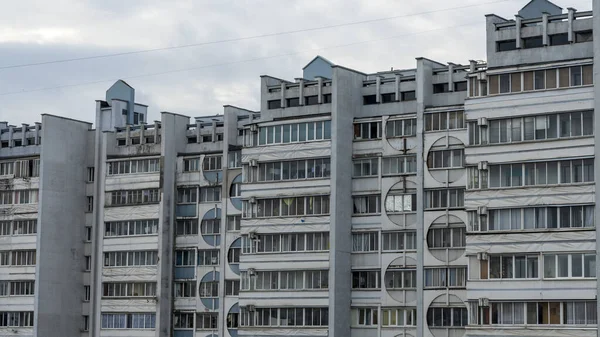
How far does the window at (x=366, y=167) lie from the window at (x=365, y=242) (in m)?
4.09

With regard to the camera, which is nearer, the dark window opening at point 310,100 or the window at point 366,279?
the window at point 366,279

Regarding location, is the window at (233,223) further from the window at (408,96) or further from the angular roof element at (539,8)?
the angular roof element at (539,8)

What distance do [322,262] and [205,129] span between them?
794 inches

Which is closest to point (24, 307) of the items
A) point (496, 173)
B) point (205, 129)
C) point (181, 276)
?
point (181, 276)

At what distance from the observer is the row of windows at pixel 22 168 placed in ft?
354

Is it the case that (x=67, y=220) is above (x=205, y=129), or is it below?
below

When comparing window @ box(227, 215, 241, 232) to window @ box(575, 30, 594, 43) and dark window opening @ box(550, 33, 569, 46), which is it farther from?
window @ box(575, 30, 594, 43)

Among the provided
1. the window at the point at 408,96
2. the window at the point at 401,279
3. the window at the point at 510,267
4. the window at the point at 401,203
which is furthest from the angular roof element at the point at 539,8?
the window at the point at 401,279

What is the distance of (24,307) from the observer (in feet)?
349

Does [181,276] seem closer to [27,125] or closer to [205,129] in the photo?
[205,129]

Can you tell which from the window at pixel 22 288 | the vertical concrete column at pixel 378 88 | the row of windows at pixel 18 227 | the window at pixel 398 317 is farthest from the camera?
the row of windows at pixel 18 227

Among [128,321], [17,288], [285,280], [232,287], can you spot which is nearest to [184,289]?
[232,287]

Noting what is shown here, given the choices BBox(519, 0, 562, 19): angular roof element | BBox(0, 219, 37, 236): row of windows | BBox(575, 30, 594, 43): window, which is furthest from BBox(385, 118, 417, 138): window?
BBox(0, 219, 37, 236): row of windows

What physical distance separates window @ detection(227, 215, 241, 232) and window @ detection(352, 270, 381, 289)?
12.7 m
